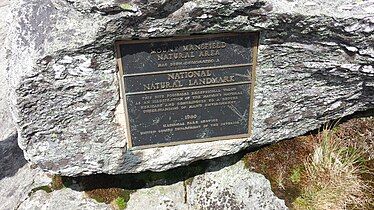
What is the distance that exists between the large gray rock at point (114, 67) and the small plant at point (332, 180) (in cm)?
34

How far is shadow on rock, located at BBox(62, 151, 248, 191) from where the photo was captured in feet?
11.7

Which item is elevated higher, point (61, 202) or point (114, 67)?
point (114, 67)

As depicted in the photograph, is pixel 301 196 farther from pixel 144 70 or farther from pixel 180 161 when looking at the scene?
pixel 144 70

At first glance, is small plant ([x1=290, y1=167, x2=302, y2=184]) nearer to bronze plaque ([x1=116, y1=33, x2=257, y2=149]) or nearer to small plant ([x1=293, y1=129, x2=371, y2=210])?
small plant ([x1=293, y1=129, x2=371, y2=210])

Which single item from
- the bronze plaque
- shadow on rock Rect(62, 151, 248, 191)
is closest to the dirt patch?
shadow on rock Rect(62, 151, 248, 191)

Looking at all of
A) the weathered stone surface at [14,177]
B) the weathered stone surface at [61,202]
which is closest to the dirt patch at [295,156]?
the weathered stone surface at [61,202]

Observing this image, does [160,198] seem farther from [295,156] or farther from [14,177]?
[14,177]

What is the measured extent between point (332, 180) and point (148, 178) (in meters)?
1.51

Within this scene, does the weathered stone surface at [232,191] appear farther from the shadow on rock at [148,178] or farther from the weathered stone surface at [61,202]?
the weathered stone surface at [61,202]

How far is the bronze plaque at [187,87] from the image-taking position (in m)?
2.86

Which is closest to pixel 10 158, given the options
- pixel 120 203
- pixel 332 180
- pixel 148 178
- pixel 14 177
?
pixel 14 177

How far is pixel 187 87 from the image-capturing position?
10.1 ft

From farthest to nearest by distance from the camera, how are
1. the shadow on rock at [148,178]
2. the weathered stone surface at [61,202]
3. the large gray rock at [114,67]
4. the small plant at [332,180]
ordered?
the shadow on rock at [148,178], the weathered stone surface at [61,202], the small plant at [332,180], the large gray rock at [114,67]

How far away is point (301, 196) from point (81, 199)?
1.78 m
